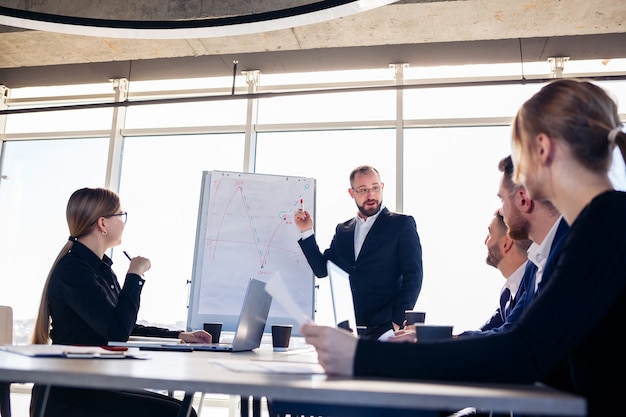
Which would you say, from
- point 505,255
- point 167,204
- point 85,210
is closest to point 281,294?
point 85,210

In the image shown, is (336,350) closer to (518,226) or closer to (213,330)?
(518,226)

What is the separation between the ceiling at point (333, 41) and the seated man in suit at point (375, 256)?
→ 4.15ft

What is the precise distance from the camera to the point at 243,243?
13.8ft

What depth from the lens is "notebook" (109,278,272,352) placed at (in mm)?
1807

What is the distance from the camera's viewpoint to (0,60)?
510 cm

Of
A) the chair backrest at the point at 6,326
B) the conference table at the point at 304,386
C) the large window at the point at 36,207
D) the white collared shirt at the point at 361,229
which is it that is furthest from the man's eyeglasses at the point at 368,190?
the large window at the point at 36,207

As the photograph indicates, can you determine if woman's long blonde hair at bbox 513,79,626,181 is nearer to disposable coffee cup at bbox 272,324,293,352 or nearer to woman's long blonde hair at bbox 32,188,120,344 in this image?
disposable coffee cup at bbox 272,324,293,352

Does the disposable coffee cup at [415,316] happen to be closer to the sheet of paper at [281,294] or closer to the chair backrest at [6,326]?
the sheet of paper at [281,294]

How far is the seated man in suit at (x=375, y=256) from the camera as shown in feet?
11.6

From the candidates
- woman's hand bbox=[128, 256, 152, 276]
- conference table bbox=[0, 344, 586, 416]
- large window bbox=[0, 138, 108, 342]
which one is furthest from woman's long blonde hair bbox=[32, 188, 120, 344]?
large window bbox=[0, 138, 108, 342]

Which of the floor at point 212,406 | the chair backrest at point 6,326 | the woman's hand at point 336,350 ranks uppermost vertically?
the woman's hand at point 336,350

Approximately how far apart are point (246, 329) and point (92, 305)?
56cm

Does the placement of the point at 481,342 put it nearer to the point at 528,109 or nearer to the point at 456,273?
the point at 528,109

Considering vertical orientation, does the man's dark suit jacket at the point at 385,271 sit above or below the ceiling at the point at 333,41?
below
